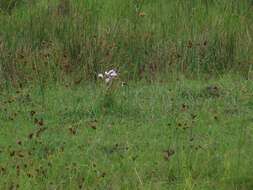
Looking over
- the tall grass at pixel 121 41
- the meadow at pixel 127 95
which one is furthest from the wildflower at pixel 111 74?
the tall grass at pixel 121 41

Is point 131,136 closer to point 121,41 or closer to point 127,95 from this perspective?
point 127,95

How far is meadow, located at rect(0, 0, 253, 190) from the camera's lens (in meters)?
4.76

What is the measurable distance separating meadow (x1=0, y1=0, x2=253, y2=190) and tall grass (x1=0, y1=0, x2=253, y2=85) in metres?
0.01

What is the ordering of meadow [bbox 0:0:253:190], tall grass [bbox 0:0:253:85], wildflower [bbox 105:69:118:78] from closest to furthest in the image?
meadow [bbox 0:0:253:190], wildflower [bbox 105:69:118:78], tall grass [bbox 0:0:253:85]

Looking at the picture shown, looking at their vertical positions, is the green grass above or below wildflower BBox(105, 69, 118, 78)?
below

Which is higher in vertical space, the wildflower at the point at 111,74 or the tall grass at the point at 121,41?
the wildflower at the point at 111,74

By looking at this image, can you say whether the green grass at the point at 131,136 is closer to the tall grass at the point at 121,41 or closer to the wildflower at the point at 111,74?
the wildflower at the point at 111,74

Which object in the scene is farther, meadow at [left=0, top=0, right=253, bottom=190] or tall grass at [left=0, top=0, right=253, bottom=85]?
tall grass at [left=0, top=0, right=253, bottom=85]

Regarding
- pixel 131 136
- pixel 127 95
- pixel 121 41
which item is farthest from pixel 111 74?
pixel 121 41

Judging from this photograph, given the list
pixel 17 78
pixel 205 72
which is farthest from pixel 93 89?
pixel 205 72

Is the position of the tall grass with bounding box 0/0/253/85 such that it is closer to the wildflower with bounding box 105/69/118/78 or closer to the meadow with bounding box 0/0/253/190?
the meadow with bounding box 0/0/253/190

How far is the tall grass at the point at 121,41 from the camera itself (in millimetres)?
7172

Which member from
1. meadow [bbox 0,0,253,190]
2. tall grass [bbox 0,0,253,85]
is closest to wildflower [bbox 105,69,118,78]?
meadow [bbox 0,0,253,190]

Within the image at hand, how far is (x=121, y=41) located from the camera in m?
7.64
